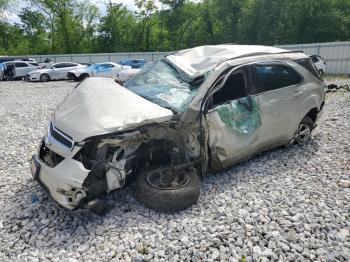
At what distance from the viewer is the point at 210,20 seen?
4803 centimetres

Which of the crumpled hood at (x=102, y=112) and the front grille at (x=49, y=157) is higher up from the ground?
the crumpled hood at (x=102, y=112)

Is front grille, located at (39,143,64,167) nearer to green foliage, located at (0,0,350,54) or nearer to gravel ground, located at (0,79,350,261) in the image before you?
gravel ground, located at (0,79,350,261)

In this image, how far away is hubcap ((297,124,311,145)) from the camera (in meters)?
5.53

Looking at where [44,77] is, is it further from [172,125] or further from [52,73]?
[172,125]

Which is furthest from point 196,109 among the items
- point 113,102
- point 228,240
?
point 228,240

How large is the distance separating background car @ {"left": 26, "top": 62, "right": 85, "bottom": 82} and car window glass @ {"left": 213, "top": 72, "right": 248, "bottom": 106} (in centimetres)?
2030

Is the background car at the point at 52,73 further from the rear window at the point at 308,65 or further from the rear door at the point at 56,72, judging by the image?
the rear window at the point at 308,65

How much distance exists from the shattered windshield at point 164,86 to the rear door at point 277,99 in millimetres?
1142

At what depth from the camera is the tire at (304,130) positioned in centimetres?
549

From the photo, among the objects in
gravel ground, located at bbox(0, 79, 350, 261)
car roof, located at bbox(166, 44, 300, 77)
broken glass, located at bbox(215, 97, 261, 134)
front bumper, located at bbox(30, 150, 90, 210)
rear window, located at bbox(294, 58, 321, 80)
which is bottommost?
gravel ground, located at bbox(0, 79, 350, 261)

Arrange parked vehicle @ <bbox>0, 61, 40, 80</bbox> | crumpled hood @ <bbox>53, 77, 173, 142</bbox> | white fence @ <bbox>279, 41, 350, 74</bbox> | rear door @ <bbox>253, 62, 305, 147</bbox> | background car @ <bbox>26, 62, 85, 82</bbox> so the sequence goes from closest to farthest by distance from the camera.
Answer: crumpled hood @ <bbox>53, 77, 173, 142</bbox> < rear door @ <bbox>253, 62, 305, 147</bbox> < background car @ <bbox>26, 62, 85, 82</bbox> < white fence @ <bbox>279, 41, 350, 74</bbox> < parked vehicle @ <bbox>0, 61, 40, 80</bbox>

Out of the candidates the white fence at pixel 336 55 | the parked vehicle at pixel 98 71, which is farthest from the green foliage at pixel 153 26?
the parked vehicle at pixel 98 71

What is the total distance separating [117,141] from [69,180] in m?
0.64

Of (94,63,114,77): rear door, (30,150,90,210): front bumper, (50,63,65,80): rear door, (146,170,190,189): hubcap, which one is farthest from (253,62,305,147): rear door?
(50,63,65,80): rear door
